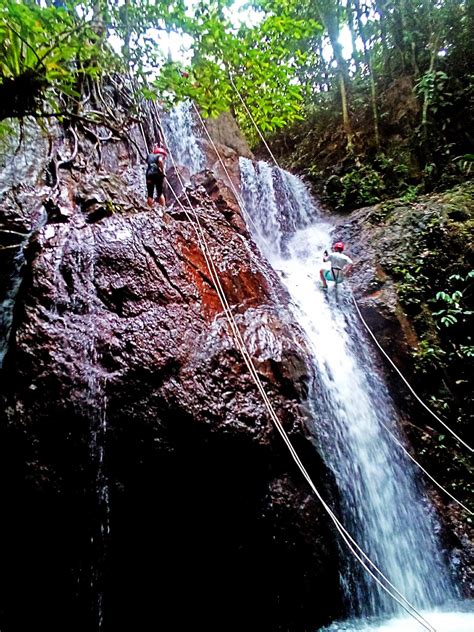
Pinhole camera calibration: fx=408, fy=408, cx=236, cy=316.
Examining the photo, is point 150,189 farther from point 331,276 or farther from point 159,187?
point 331,276

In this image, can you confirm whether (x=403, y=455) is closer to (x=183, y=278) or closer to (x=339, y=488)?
(x=339, y=488)

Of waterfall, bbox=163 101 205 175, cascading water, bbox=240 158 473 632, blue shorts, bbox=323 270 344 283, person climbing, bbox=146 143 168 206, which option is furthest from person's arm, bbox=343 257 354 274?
waterfall, bbox=163 101 205 175

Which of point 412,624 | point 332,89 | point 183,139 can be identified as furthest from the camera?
point 332,89

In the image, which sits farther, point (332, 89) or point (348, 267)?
point (332, 89)

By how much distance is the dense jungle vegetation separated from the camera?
3.69 meters

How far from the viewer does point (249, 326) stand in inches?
181

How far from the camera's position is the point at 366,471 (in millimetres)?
4789

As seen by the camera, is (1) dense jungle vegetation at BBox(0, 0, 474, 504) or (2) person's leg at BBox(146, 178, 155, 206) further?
(2) person's leg at BBox(146, 178, 155, 206)

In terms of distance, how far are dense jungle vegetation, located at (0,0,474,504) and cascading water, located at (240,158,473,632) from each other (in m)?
1.03

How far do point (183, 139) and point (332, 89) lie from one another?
5.60 metres

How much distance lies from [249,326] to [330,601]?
2911 millimetres

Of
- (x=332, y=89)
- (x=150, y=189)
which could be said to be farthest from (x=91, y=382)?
(x=332, y=89)

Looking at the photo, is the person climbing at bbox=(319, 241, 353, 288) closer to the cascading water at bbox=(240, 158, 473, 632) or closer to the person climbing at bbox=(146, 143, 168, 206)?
the cascading water at bbox=(240, 158, 473, 632)

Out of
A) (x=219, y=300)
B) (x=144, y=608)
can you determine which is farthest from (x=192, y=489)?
(x=219, y=300)
